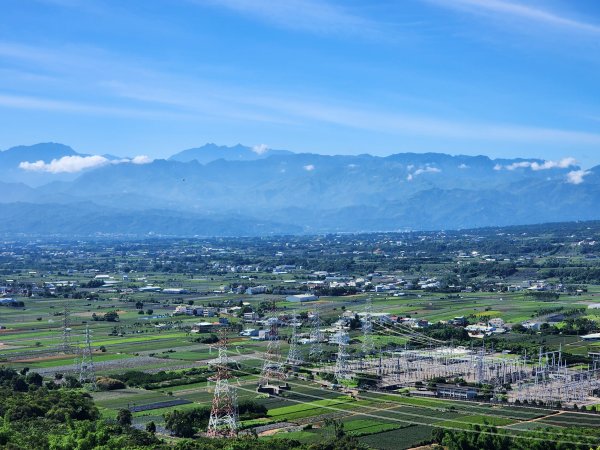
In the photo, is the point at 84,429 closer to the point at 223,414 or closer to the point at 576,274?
the point at 223,414

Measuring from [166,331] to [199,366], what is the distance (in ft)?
44.7

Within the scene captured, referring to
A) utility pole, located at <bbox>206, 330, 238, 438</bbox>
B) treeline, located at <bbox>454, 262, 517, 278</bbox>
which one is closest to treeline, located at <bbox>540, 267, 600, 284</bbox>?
treeline, located at <bbox>454, 262, 517, 278</bbox>

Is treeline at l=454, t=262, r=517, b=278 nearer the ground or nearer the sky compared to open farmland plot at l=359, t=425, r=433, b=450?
nearer the sky

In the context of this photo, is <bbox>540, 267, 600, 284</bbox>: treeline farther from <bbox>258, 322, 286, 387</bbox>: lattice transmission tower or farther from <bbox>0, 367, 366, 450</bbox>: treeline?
<bbox>0, 367, 366, 450</bbox>: treeline

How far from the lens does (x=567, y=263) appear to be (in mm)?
99125

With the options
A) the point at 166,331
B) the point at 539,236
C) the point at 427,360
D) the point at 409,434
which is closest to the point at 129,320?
the point at 166,331

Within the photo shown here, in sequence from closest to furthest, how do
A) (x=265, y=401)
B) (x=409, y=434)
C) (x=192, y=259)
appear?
(x=409, y=434), (x=265, y=401), (x=192, y=259)

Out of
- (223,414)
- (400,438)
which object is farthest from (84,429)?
(400,438)

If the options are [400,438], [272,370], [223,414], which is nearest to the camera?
[400,438]

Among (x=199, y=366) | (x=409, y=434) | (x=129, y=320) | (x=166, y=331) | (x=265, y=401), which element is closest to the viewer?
(x=409, y=434)

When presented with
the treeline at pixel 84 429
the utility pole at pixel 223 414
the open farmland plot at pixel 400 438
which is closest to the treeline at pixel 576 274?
the open farmland plot at pixel 400 438

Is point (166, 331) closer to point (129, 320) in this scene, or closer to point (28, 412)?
point (129, 320)

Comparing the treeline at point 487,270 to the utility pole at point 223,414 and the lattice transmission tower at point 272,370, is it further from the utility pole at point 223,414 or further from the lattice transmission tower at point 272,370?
the utility pole at point 223,414

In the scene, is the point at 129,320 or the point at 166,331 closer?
the point at 166,331
